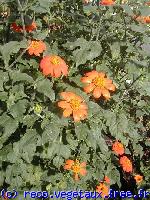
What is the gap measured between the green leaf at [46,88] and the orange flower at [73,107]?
62mm

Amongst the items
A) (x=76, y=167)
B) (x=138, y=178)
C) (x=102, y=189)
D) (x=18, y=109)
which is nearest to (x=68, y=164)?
(x=76, y=167)

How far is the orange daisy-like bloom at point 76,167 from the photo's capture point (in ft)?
8.29

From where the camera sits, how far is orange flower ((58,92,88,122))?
1872mm

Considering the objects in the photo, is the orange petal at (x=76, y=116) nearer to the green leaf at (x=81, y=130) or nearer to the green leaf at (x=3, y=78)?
the green leaf at (x=81, y=130)

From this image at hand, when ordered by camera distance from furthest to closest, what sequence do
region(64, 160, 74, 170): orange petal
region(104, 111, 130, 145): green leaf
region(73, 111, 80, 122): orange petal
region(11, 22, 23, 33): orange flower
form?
1. region(64, 160, 74, 170): orange petal
2. region(11, 22, 23, 33): orange flower
3. region(104, 111, 130, 145): green leaf
4. region(73, 111, 80, 122): orange petal

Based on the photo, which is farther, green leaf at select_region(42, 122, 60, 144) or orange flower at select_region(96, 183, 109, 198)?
orange flower at select_region(96, 183, 109, 198)

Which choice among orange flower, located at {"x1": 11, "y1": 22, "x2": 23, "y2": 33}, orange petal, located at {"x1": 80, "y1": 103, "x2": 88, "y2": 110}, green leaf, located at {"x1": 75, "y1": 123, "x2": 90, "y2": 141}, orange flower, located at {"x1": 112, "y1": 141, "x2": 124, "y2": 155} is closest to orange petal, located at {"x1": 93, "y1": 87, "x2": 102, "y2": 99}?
orange petal, located at {"x1": 80, "y1": 103, "x2": 88, "y2": 110}

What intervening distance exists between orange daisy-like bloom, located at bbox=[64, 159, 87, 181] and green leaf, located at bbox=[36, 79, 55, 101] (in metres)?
0.78

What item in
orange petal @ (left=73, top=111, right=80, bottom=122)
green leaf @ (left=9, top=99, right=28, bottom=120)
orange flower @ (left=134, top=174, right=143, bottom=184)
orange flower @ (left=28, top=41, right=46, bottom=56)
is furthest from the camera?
orange flower @ (left=134, top=174, right=143, bottom=184)

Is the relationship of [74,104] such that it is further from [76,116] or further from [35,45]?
[35,45]

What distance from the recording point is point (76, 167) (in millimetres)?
2531

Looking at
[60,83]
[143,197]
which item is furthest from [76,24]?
[143,197]

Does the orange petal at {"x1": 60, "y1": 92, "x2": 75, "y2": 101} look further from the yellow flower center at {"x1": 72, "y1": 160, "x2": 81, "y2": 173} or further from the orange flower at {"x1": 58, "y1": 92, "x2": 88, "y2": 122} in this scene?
the yellow flower center at {"x1": 72, "y1": 160, "x2": 81, "y2": 173}

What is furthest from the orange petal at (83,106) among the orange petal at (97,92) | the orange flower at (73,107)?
the orange petal at (97,92)
